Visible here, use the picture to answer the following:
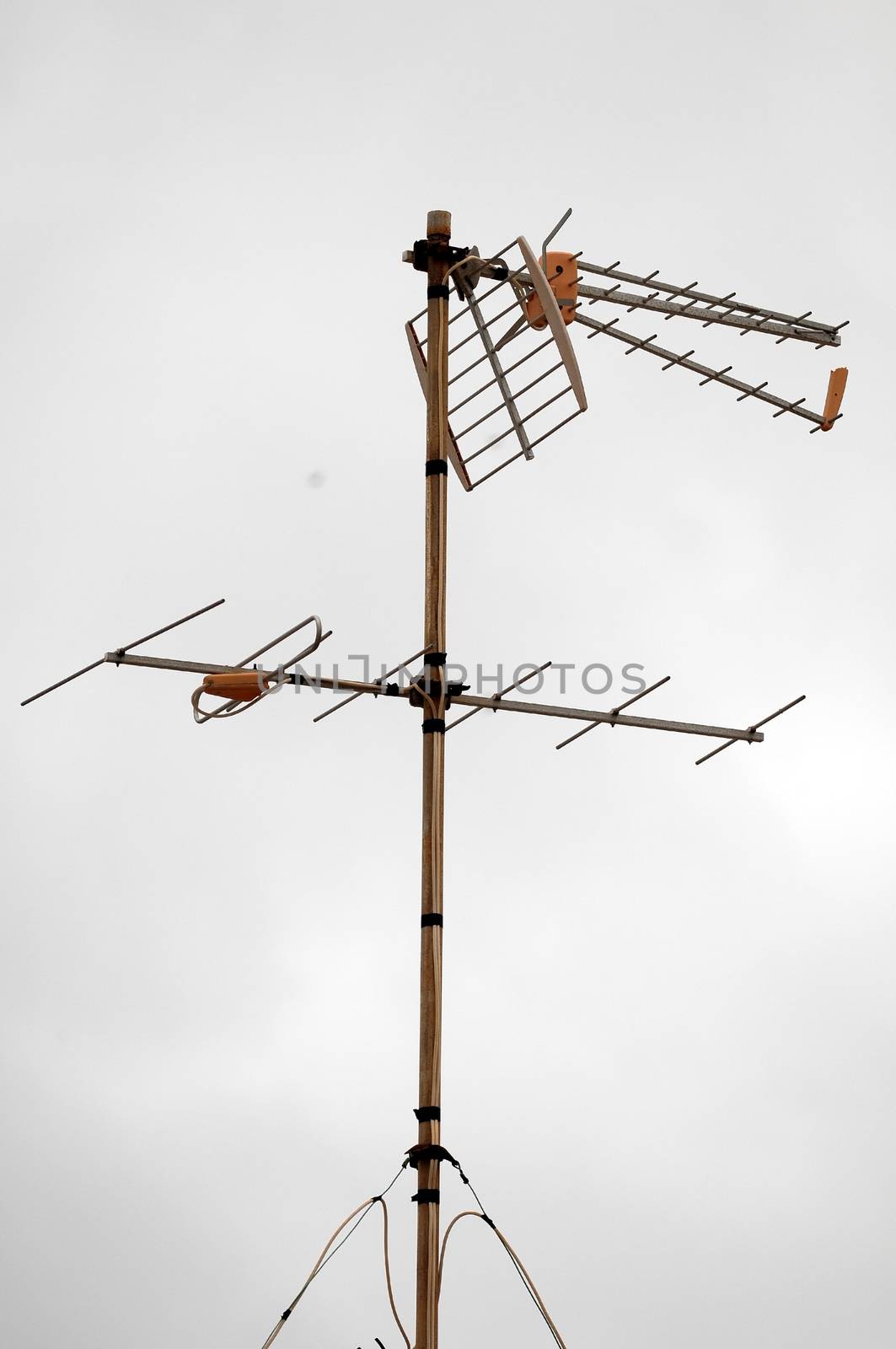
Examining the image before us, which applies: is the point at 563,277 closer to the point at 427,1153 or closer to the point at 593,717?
the point at 593,717

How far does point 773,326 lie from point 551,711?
11.2 ft

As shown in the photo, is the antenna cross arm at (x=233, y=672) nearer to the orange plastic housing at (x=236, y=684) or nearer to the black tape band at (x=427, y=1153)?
the orange plastic housing at (x=236, y=684)

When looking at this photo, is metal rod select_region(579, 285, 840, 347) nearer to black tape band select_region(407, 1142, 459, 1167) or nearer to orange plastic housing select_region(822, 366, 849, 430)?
orange plastic housing select_region(822, 366, 849, 430)

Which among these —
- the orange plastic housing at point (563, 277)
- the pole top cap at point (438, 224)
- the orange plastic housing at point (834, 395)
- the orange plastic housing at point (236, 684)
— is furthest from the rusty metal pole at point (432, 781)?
the orange plastic housing at point (834, 395)

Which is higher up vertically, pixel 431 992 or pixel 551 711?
pixel 551 711

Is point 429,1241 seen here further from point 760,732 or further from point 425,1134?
point 760,732

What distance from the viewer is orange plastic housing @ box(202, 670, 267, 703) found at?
1305 cm

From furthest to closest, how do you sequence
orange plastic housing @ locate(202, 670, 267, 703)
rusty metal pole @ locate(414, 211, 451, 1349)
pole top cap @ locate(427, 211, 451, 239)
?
pole top cap @ locate(427, 211, 451, 239) → orange plastic housing @ locate(202, 670, 267, 703) → rusty metal pole @ locate(414, 211, 451, 1349)

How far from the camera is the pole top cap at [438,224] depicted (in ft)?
46.7

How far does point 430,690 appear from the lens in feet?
44.9

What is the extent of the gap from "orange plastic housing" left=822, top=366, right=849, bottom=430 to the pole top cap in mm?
2888


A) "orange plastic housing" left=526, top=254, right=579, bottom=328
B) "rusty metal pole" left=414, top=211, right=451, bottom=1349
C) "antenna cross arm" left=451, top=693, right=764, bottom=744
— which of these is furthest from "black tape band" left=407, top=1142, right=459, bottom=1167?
"orange plastic housing" left=526, top=254, right=579, bottom=328

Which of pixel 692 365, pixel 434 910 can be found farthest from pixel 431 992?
pixel 692 365

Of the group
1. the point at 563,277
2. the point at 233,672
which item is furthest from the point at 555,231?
the point at 233,672
